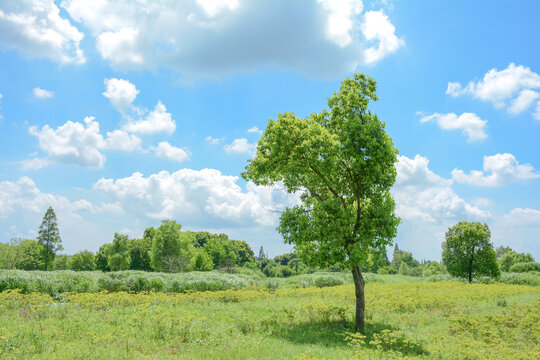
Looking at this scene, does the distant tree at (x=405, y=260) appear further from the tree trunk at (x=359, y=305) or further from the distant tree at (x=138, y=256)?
the tree trunk at (x=359, y=305)

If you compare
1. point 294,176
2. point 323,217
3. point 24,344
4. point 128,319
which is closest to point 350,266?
point 323,217

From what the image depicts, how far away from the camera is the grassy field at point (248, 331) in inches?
390

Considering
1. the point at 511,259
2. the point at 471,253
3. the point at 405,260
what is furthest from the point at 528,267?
the point at 405,260

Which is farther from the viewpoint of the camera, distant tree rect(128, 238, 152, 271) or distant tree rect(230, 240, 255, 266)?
distant tree rect(230, 240, 255, 266)

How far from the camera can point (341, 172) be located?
16.7 meters

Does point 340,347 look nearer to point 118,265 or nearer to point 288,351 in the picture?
point 288,351

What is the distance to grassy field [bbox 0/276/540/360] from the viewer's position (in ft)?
32.5

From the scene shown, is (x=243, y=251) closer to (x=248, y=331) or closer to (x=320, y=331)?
(x=320, y=331)

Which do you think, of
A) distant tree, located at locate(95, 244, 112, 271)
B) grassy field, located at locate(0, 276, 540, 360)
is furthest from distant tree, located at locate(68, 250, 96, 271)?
grassy field, located at locate(0, 276, 540, 360)

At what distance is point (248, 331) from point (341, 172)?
29.5 ft

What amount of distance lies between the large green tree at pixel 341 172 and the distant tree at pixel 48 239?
210 feet

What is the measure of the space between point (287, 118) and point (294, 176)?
118 inches

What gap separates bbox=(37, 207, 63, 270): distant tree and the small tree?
71.0 meters

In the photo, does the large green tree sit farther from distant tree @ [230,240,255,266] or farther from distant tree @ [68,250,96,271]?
distant tree @ [230,240,255,266]
